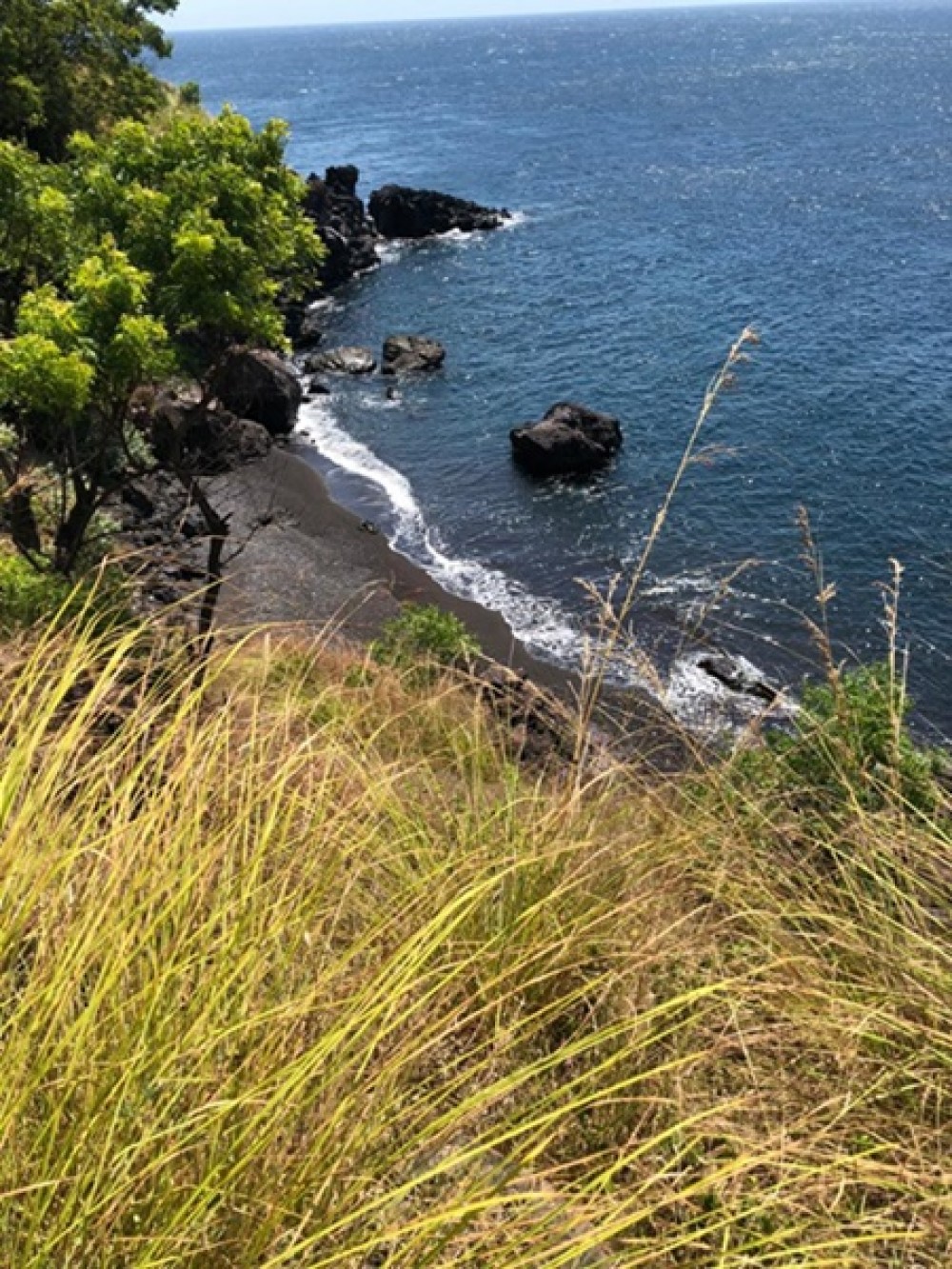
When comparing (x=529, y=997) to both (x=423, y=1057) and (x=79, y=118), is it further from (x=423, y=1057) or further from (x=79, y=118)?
(x=79, y=118)

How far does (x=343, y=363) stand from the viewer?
146 feet

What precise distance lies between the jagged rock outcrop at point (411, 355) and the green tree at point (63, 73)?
45.5ft

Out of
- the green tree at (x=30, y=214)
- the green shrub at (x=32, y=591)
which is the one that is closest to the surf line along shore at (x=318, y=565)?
the green tree at (x=30, y=214)

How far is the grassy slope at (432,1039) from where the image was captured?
173cm

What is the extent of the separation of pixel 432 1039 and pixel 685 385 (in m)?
41.2

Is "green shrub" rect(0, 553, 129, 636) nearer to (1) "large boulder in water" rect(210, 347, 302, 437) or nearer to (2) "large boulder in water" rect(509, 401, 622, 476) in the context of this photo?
(2) "large boulder in water" rect(509, 401, 622, 476)

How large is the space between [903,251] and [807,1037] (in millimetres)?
65752

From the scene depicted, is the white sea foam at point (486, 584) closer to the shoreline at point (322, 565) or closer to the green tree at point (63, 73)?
the shoreline at point (322, 565)

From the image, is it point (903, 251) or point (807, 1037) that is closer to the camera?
point (807, 1037)

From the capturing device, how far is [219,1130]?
1772 millimetres

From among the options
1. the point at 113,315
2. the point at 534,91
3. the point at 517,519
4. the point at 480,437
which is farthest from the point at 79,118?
the point at 534,91

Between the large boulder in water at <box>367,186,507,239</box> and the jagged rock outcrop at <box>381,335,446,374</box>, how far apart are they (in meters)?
28.1

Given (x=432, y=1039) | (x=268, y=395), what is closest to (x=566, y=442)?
(x=268, y=395)

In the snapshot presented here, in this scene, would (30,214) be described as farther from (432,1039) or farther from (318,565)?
(318,565)
